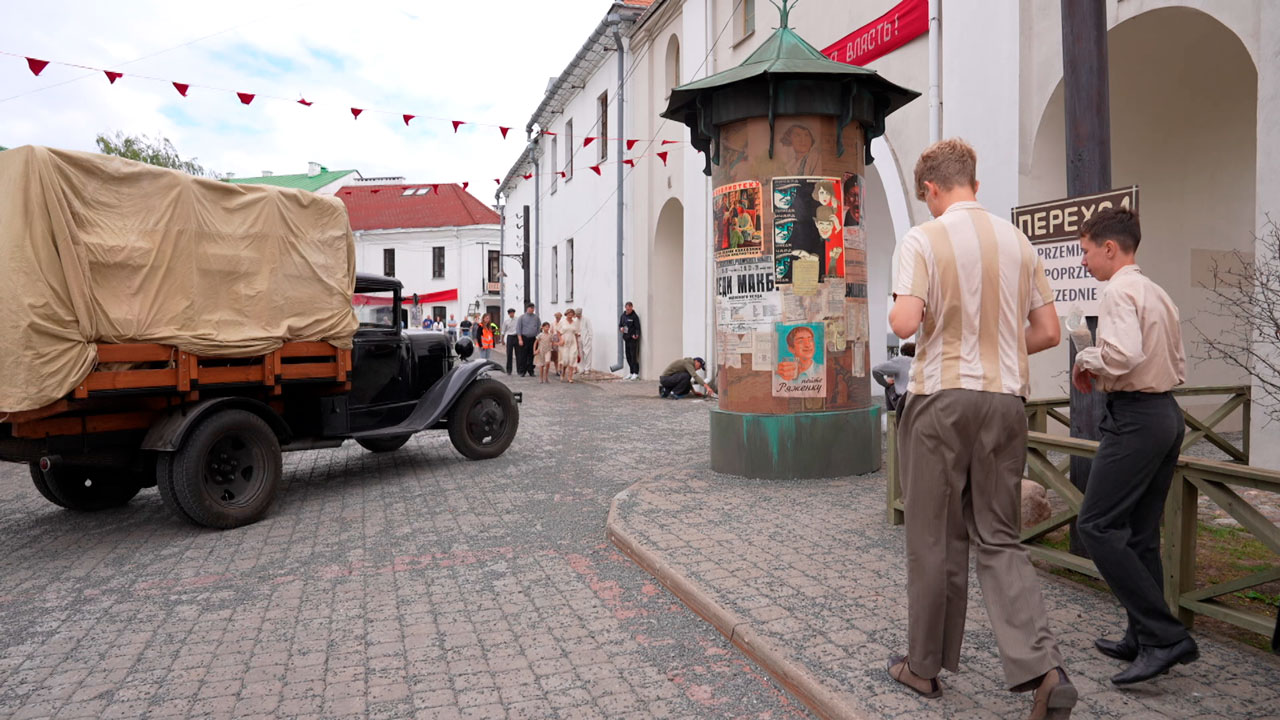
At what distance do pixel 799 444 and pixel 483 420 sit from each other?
11.4 feet

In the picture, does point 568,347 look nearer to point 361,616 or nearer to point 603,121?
point 603,121

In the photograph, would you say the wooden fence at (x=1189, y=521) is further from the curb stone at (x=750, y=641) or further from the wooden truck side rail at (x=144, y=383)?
the wooden truck side rail at (x=144, y=383)

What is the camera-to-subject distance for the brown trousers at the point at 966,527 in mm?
2893

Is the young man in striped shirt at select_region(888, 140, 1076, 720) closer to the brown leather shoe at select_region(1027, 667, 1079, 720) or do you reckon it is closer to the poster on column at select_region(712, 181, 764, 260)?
the brown leather shoe at select_region(1027, 667, 1079, 720)

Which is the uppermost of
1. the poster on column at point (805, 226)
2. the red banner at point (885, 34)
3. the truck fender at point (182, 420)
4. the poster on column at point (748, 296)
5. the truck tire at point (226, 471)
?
the red banner at point (885, 34)

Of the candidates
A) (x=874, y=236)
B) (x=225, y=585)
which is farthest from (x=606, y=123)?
(x=225, y=585)

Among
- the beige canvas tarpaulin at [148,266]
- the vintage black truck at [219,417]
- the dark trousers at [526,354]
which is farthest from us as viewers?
the dark trousers at [526,354]

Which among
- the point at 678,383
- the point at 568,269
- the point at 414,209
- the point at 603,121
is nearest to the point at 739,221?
the point at 678,383

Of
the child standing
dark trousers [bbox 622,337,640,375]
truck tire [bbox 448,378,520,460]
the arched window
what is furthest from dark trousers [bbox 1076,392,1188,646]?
the child standing

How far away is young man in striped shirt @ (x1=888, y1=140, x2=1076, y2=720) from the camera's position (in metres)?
2.96

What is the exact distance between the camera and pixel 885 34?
11.0 metres

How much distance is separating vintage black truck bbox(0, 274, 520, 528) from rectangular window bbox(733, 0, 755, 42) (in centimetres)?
918

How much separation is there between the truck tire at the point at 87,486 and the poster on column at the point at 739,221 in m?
5.00

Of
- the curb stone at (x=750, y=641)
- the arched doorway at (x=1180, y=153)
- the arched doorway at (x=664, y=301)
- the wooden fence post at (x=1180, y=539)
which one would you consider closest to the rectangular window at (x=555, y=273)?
the arched doorway at (x=664, y=301)
